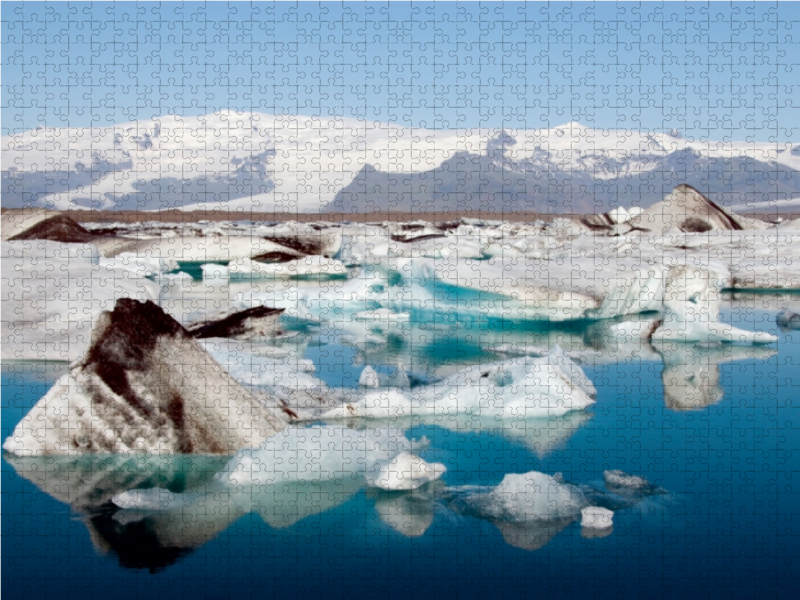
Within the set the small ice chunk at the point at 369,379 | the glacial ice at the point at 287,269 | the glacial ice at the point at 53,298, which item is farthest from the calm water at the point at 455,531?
the glacial ice at the point at 287,269

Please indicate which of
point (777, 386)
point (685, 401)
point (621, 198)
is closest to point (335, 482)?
point (685, 401)

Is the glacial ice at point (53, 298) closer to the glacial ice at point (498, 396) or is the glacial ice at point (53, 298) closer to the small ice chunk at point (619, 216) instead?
the glacial ice at point (498, 396)

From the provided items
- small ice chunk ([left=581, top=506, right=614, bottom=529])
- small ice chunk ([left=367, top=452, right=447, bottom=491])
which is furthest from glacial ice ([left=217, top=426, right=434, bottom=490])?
small ice chunk ([left=581, top=506, right=614, bottom=529])

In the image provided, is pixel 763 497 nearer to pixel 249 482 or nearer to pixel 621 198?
pixel 249 482

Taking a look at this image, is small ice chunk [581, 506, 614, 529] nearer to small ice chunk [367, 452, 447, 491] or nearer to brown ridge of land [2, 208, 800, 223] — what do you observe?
small ice chunk [367, 452, 447, 491]

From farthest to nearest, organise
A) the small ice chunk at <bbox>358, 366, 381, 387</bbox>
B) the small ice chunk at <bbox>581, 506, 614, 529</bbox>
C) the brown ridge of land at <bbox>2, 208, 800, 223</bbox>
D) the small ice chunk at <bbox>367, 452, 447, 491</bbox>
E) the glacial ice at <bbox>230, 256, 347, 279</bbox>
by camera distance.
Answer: the brown ridge of land at <bbox>2, 208, 800, 223</bbox> → the glacial ice at <bbox>230, 256, 347, 279</bbox> → the small ice chunk at <bbox>358, 366, 381, 387</bbox> → the small ice chunk at <bbox>367, 452, 447, 491</bbox> → the small ice chunk at <bbox>581, 506, 614, 529</bbox>

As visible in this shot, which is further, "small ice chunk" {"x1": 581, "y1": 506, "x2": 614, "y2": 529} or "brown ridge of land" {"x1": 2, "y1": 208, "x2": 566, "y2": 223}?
"brown ridge of land" {"x1": 2, "y1": 208, "x2": 566, "y2": 223}
